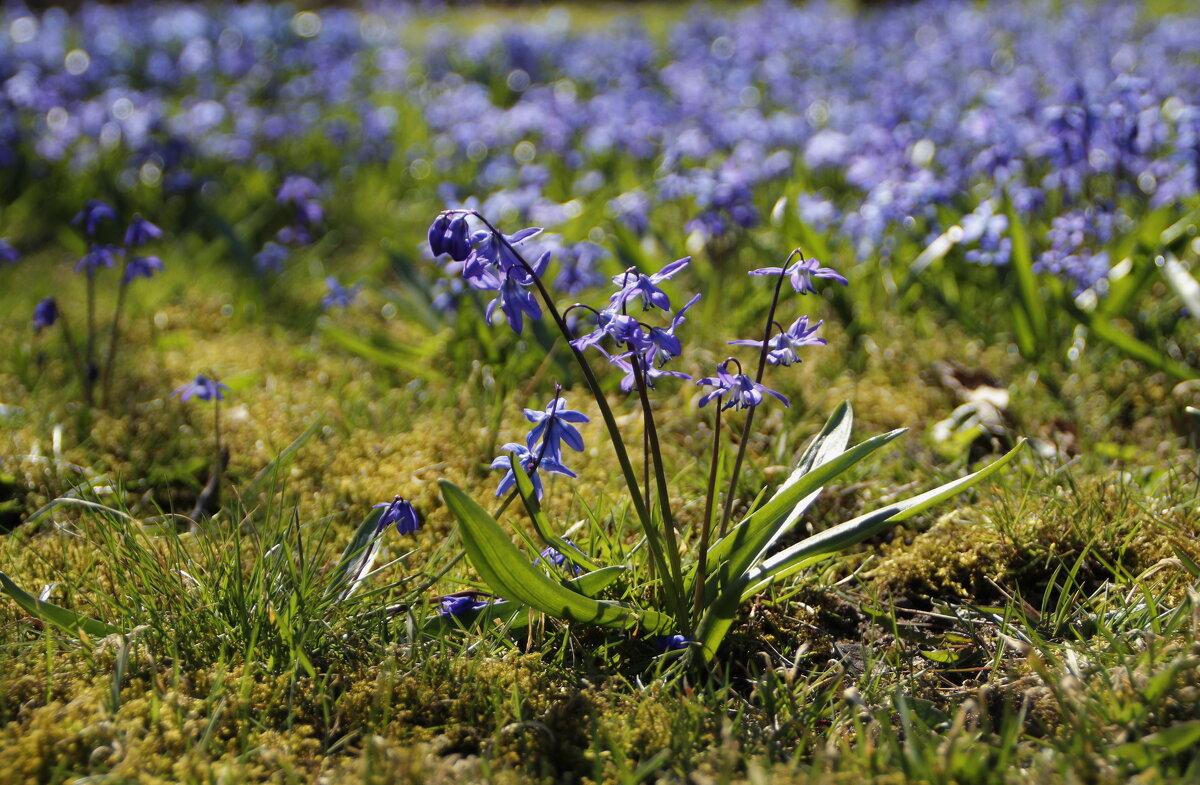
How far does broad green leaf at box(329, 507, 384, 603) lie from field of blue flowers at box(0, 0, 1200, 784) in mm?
17

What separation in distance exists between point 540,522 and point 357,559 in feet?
1.56

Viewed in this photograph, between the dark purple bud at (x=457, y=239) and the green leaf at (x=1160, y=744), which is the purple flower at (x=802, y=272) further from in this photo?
the green leaf at (x=1160, y=744)

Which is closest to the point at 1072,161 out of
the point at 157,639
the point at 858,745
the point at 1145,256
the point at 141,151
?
the point at 1145,256

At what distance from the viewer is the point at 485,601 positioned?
2170 mm

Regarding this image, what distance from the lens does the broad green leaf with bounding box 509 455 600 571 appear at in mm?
1917

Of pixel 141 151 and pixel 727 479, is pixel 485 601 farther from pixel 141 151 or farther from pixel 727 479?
pixel 141 151

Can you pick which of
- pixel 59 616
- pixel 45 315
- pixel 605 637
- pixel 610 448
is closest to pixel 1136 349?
pixel 610 448

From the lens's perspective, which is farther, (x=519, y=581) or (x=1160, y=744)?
(x=519, y=581)

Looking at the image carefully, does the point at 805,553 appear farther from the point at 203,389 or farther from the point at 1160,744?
the point at 203,389

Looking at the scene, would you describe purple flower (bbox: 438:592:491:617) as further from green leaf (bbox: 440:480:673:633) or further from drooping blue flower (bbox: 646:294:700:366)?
drooping blue flower (bbox: 646:294:700:366)

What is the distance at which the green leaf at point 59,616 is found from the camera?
194 cm

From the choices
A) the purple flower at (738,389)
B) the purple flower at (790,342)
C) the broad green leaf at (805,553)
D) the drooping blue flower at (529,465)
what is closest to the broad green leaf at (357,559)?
the drooping blue flower at (529,465)

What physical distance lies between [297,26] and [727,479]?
1038cm

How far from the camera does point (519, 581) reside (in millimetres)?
1856
